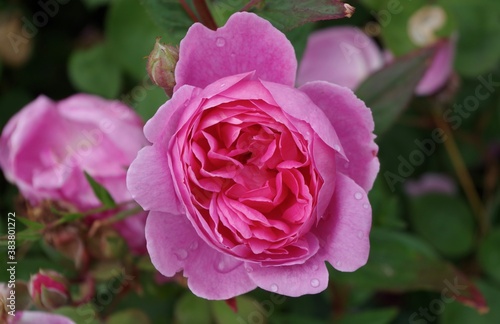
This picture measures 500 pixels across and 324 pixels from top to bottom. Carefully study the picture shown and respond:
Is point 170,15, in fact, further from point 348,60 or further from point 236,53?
point 348,60

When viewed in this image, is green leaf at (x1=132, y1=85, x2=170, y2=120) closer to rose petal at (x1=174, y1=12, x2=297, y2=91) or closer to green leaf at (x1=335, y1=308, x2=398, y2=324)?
rose petal at (x1=174, y1=12, x2=297, y2=91)

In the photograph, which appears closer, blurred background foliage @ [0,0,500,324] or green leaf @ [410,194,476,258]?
blurred background foliage @ [0,0,500,324]

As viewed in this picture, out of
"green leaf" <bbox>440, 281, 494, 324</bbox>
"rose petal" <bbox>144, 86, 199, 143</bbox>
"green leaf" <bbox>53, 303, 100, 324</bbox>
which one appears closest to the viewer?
"rose petal" <bbox>144, 86, 199, 143</bbox>

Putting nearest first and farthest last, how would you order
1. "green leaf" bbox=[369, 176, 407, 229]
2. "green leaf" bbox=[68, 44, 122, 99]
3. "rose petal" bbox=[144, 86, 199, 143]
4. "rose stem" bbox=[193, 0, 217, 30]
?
"rose petal" bbox=[144, 86, 199, 143], "rose stem" bbox=[193, 0, 217, 30], "green leaf" bbox=[369, 176, 407, 229], "green leaf" bbox=[68, 44, 122, 99]

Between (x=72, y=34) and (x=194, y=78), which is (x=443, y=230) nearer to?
(x=194, y=78)

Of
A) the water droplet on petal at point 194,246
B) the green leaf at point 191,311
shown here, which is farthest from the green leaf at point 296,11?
the green leaf at point 191,311

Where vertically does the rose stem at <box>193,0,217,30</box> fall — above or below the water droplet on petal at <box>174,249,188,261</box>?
above

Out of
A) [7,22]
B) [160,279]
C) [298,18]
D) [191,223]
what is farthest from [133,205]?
[7,22]

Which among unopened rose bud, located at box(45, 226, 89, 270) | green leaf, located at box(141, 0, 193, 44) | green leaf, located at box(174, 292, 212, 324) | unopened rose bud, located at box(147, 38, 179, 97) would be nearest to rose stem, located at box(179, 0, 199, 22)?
green leaf, located at box(141, 0, 193, 44)
